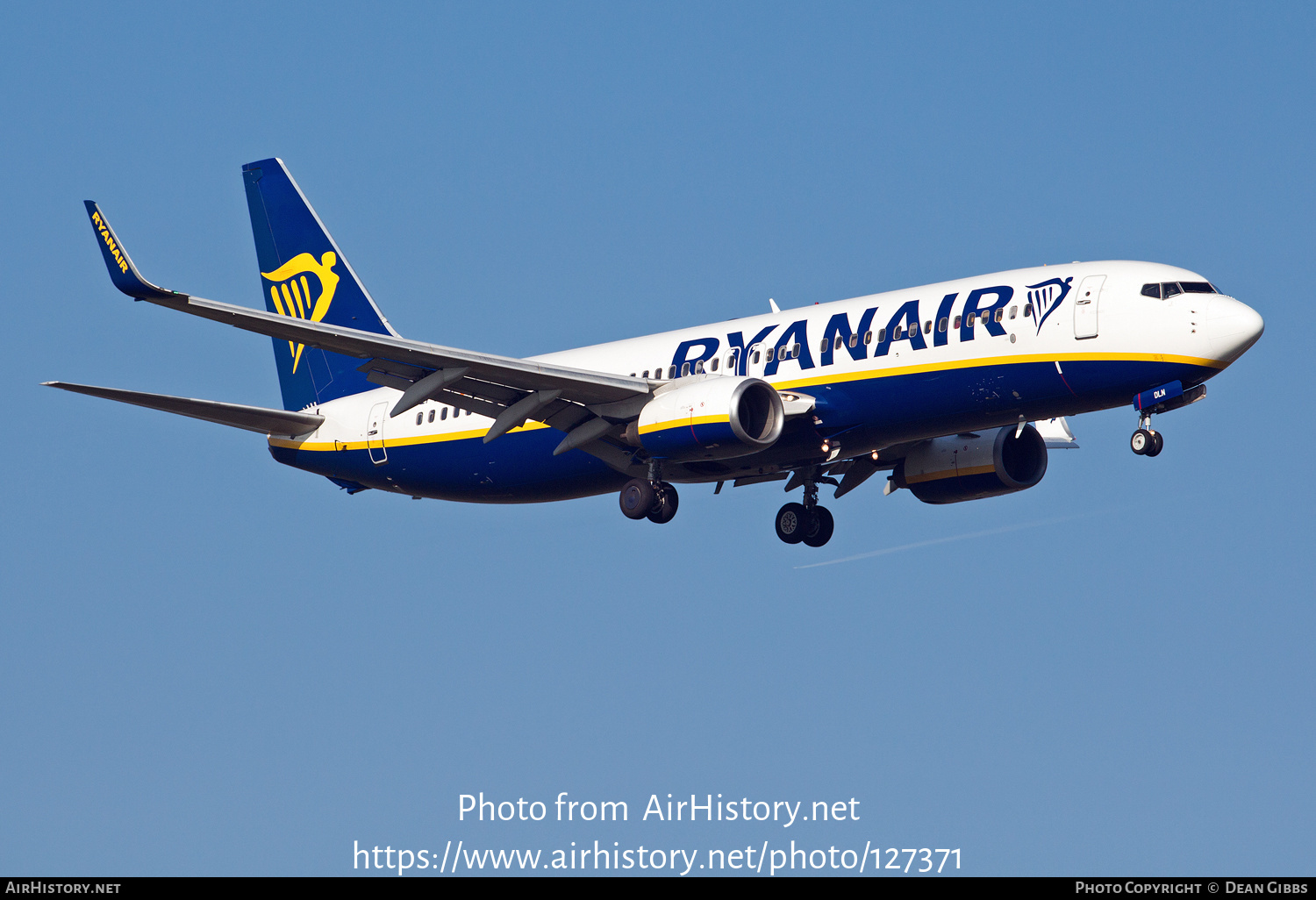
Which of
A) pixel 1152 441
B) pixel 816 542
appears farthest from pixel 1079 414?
pixel 816 542

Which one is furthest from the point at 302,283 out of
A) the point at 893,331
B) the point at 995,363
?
the point at 995,363

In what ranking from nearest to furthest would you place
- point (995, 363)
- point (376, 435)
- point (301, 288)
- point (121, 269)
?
1. point (121, 269)
2. point (995, 363)
3. point (376, 435)
4. point (301, 288)

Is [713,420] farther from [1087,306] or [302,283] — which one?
[302,283]

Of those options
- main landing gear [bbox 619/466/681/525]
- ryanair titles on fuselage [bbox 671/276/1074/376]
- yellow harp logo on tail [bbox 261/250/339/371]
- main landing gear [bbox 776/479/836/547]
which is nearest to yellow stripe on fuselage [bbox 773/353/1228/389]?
ryanair titles on fuselage [bbox 671/276/1074/376]

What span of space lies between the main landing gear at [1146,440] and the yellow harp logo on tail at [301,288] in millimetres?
23834

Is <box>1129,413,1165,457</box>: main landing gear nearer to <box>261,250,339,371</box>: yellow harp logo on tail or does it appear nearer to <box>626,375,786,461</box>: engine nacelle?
<box>626,375,786,461</box>: engine nacelle

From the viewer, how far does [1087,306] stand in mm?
34656

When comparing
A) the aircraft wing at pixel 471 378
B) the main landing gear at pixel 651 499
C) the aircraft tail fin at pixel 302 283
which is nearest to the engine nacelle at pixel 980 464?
the main landing gear at pixel 651 499

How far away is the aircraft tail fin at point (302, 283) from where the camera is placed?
47281 mm

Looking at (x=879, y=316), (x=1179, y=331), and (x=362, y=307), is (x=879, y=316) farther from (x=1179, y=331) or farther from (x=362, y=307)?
(x=362, y=307)

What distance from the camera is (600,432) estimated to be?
38406mm

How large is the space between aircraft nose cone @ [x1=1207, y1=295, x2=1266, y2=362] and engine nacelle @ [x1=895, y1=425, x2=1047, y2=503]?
8.52 m

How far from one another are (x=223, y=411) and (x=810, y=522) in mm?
14950

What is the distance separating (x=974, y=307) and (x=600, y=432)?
882cm
